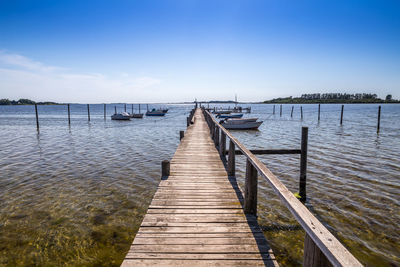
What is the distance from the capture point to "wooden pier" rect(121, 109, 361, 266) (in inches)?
75.2

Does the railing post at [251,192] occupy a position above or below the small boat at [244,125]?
above

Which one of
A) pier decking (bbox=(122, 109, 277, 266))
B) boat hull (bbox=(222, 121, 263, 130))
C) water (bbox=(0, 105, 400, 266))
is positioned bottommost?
water (bbox=(0, 105, 400, 266))

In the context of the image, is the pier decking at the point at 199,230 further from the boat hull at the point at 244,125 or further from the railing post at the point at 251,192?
the boat hull at the point at 244,125

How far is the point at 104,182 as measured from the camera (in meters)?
8.61

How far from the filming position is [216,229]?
3.58 metres

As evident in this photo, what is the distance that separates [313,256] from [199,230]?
6.43 feet

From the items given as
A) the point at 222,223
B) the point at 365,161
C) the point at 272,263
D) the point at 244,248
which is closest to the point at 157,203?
the point at 222,223

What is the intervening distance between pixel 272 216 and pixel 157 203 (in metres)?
3.28

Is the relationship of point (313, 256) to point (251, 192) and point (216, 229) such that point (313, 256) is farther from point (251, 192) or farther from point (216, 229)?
point (251, 192)

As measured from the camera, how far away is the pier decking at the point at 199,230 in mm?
2900

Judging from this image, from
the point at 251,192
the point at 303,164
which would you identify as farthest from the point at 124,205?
the point at 303,164

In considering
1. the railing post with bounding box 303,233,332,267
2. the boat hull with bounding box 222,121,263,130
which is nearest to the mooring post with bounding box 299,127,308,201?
the railing post with bounding box 303,233,332,267

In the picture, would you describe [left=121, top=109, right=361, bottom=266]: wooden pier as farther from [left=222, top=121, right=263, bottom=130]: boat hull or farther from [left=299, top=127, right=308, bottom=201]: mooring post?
[left=222, top=121, right=263, bottom=130]: boat hull

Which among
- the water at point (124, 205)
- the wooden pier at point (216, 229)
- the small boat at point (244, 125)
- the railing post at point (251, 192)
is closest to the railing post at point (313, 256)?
the wooden pier at point (216, 229)
